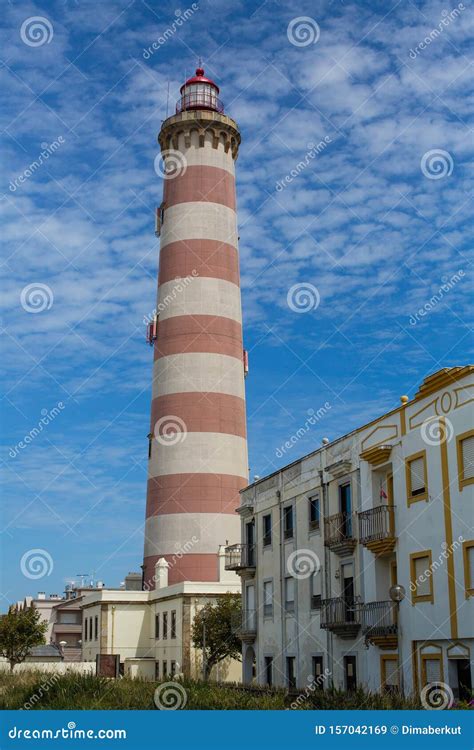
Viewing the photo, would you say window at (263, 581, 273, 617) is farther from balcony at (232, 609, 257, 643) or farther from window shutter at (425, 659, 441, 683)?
window shutter at (425, 659, 441, 683)

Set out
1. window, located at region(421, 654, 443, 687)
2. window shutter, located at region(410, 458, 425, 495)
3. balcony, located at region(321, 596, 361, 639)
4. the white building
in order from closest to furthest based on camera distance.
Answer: window, located at region(421, 654, 443, 687)
window shutter, located at region(410, 458, 425, 495)
balcony, located at region(321, 596, 361, 639)
the white building

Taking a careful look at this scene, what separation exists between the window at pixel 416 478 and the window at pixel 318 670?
Answer: 337 inches

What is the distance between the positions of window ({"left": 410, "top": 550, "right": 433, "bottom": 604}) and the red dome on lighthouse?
37.0m

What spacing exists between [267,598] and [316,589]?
17.4ft

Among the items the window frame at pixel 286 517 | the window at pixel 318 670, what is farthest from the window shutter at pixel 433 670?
the window frame at pixel 286 517

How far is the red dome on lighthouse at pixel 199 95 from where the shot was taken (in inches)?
2313

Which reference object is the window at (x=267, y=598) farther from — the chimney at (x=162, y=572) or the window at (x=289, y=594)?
the chimney at (x=162, y=572)

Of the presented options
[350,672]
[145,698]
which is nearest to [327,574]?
[350,672]

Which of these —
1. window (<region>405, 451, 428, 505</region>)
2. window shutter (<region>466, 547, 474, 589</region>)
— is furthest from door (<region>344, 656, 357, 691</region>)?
window shutter (<region>466, 547, 474, 589</region>)

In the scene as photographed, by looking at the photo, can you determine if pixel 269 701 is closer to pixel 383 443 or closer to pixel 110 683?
pixel 110 683

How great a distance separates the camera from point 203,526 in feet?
165

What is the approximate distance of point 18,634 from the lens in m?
59.6

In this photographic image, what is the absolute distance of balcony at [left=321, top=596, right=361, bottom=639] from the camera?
3225cm
